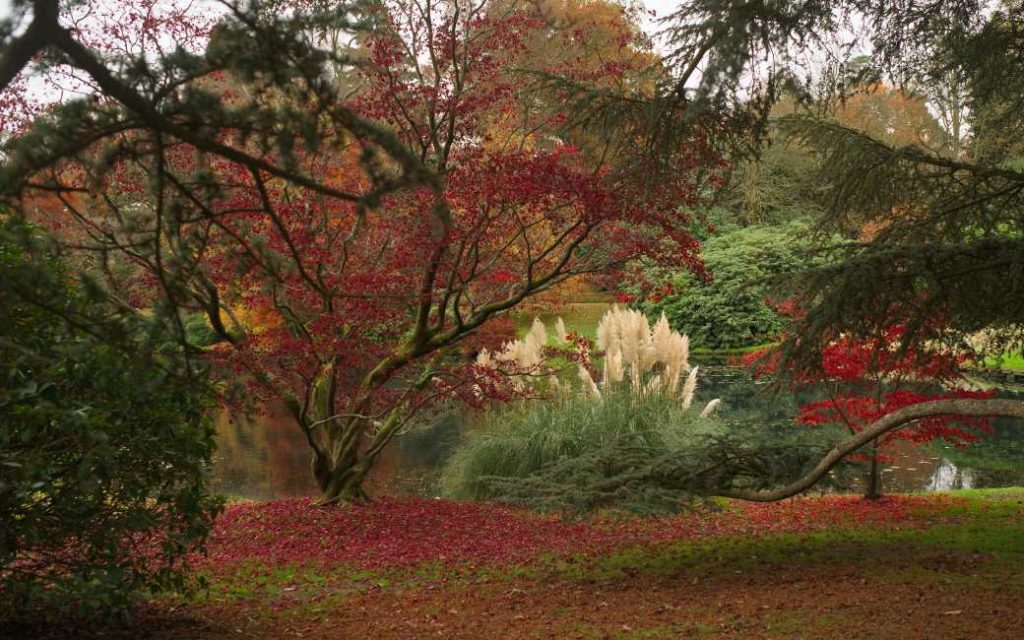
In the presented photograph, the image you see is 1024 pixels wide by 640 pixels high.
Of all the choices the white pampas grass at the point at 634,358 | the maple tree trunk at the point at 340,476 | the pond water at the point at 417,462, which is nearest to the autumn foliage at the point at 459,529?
the maple tree trunk at the point at 340,476

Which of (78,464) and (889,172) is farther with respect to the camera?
(889,172)

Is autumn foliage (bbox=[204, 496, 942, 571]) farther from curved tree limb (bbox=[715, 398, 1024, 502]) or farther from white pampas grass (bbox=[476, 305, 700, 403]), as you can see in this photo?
curved tree limb (bbox=[715, 398, 1024, 502])

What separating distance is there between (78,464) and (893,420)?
3.48 m

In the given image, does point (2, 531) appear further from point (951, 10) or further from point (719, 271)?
point (719, 271)

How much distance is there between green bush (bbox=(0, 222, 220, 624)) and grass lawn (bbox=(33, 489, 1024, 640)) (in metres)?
0.52

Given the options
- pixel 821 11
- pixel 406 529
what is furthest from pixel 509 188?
pixel 406 529

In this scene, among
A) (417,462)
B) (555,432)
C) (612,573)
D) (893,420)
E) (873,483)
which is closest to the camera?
(893,420)

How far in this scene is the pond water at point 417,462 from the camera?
29.7 feet

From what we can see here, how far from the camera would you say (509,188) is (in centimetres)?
542

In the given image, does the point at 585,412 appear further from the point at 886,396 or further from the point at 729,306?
the point at 729,306

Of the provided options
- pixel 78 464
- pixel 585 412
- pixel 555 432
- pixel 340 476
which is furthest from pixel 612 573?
pixel 78 464

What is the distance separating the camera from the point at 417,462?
1004 centimetres

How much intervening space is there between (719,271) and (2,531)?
1794 centimetres

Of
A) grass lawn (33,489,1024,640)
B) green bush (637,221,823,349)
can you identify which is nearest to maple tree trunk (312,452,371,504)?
grass lawn (33,489,1024,640)
